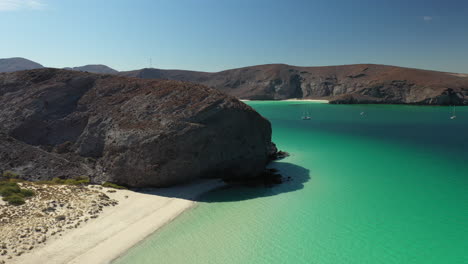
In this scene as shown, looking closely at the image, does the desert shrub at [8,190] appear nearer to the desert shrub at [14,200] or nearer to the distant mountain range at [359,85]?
the desert shrub at [14,200]

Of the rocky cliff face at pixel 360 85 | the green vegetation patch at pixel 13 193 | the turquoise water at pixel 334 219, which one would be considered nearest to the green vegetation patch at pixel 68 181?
the green vegetation patch at pixel 13 193

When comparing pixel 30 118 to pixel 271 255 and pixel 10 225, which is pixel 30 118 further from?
pixel 271 255

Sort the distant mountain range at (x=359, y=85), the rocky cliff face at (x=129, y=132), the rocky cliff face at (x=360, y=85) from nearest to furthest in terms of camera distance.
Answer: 1. the rocky cliff face at (x=129, y=132)
2. the rocky cliff face at (x=360, y=85)
3. the distant mountain range at (x=359, y=85)

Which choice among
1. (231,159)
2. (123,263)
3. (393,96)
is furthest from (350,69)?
(123,263)

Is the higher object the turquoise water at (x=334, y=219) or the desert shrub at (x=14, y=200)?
the desert shrub at (x=14, y=200)

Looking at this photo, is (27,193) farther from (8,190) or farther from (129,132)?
(129,132)

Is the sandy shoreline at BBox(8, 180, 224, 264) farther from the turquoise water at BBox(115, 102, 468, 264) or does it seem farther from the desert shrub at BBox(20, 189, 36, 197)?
the desert shrub at BBox(20, 189, 36, 197)

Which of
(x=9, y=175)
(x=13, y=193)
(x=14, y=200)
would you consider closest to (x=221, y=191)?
(x=14, y=200)

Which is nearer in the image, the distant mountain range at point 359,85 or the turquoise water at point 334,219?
the turquoise water at point 334,219
